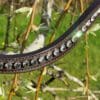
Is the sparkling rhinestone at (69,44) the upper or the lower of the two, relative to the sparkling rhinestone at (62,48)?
upper

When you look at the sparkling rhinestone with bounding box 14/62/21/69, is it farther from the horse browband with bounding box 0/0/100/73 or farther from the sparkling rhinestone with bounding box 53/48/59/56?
the sparkling rhinestone with bounding box 53/48/59/56

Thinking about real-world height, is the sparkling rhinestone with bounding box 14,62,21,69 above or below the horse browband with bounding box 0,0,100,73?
below

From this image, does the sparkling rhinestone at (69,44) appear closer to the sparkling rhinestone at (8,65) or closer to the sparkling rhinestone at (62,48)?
the sparkling rhinestone at (62,48)

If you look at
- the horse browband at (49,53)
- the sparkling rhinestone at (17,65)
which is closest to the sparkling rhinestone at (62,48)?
the horse browband at (49,53)

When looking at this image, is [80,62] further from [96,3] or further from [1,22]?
[96,3]

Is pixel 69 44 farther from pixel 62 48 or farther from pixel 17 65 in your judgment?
pixel 17 65

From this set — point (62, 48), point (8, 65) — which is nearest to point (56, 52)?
point (62, 48)

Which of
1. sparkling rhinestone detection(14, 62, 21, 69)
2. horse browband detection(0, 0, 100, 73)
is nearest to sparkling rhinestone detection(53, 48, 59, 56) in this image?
horse browband detection(0, 0, 100, 73)

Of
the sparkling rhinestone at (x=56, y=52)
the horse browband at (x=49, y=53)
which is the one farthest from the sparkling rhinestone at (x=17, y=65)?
the sparkling rhinestone at (x=56, y=52)
